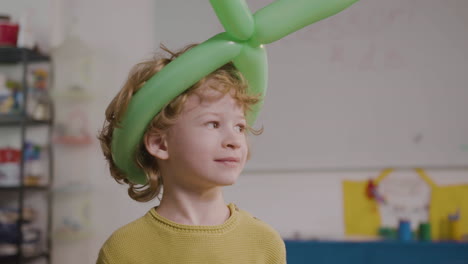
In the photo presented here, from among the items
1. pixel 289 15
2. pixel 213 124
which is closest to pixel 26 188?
pixel 213 124

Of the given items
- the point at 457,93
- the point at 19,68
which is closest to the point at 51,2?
the point at 19,68

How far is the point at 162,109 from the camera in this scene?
0.92 m

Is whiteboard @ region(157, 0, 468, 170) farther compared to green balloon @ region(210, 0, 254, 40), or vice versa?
whiteboard @ region(157, 0, 468, 170)

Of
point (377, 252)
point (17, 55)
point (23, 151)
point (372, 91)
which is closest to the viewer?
point (377, 252)

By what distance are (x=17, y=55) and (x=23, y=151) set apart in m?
0.52

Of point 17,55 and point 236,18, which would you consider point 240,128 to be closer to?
point 236,18

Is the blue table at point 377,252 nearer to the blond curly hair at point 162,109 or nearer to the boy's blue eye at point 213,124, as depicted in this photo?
the blond curly hair at point 162,109

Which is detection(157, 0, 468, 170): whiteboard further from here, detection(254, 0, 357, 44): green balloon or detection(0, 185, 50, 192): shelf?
detection(254, 0, 357, 44): green balloon

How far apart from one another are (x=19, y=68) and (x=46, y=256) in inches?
40.8

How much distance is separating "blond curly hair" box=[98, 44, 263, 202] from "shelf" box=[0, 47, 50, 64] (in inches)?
74.5

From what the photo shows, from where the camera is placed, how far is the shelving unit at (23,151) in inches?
105

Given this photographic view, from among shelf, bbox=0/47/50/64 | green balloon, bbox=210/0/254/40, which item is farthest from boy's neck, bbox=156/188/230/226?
shelf, bbox=0/47/50/64

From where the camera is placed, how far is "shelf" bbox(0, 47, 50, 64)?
8.91 feet

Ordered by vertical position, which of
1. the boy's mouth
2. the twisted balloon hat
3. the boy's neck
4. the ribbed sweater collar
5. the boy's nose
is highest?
the twisted balloon hat
